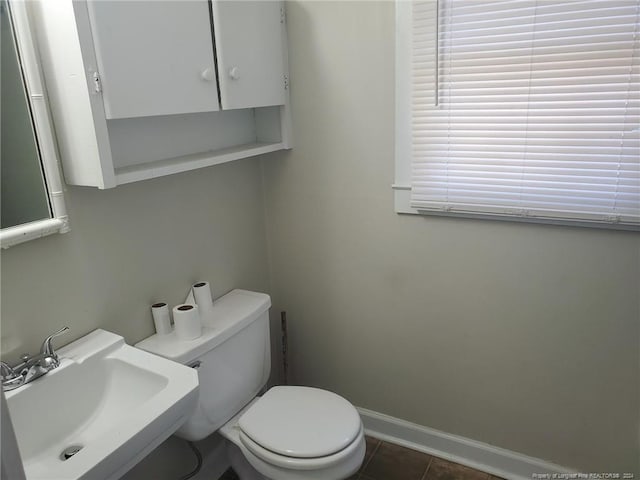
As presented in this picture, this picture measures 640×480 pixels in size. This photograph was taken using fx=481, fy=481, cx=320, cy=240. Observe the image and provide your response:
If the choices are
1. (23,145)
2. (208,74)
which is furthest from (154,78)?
(23,145)

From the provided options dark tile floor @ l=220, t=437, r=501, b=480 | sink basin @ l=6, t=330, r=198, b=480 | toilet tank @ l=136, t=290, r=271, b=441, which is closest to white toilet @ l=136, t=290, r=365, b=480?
toilet tank @ l=136, t=290, r=271, b=441

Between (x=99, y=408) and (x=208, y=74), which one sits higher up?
(x=208, y=74)

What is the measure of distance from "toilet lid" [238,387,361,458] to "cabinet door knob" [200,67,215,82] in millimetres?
1114

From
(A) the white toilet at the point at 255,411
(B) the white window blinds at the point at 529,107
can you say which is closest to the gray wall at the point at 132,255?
(A) the white toilet at the point at 255,411

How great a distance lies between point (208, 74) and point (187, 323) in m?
0.79

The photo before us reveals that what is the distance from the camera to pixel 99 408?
138cm

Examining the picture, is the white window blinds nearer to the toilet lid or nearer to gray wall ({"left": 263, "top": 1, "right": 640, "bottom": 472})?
gray wall ({"left": 263, "top": 1, "right": 640, "bottom": 472})

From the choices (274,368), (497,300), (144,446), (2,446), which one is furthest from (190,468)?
(2,446)

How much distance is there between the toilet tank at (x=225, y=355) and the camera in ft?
5.15

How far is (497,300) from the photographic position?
1765 millimetres

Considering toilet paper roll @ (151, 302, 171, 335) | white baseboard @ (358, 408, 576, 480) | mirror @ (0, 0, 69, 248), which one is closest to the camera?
mirror @ (0, 0, 69, 248)

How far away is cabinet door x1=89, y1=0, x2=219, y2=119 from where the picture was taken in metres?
1.21

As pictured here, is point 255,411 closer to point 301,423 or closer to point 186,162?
point 301,423

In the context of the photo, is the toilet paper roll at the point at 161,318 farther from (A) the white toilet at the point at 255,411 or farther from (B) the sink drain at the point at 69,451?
(B) the sink drain at the point at 69,451
